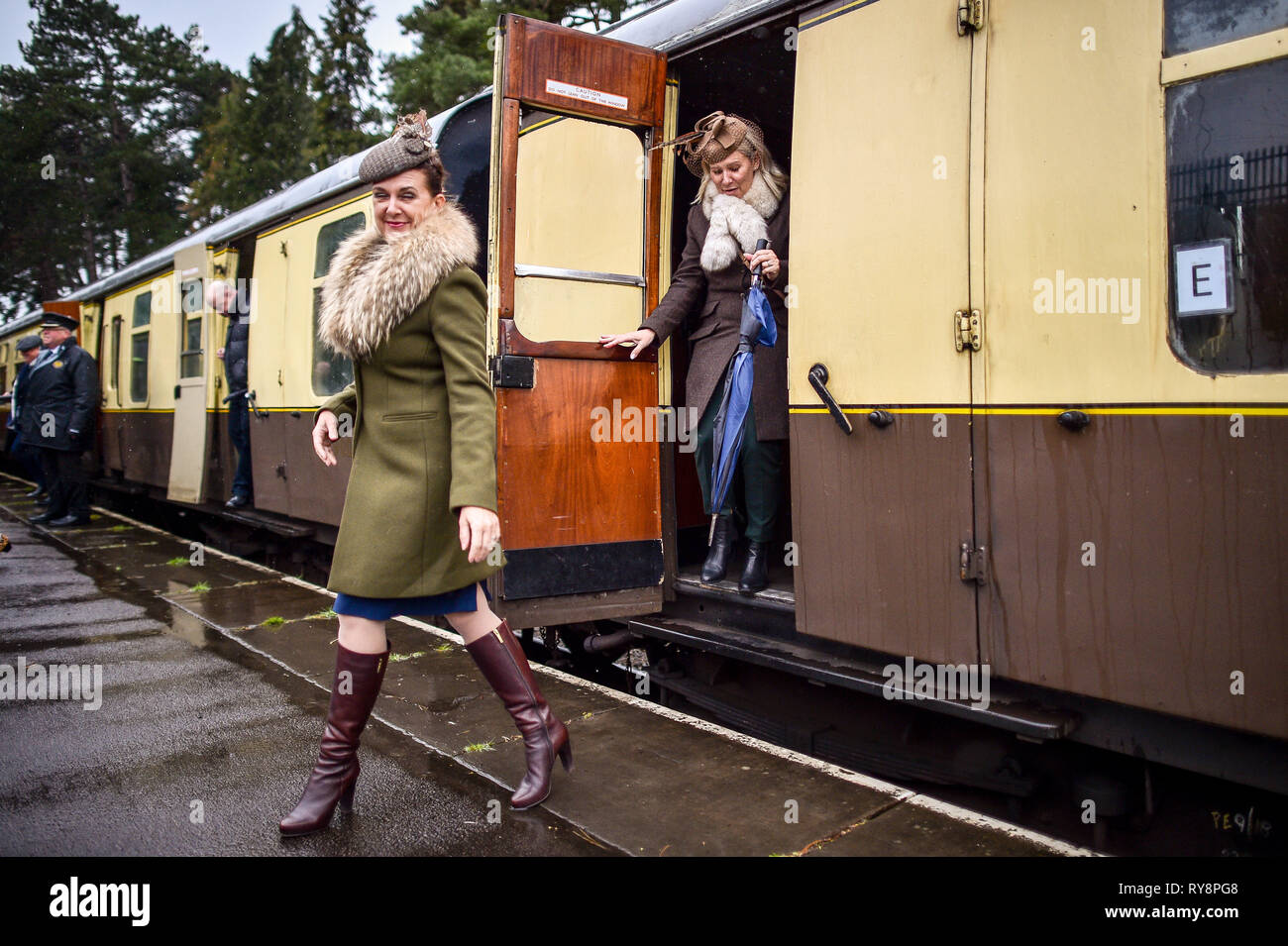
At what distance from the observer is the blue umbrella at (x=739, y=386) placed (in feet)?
13.7

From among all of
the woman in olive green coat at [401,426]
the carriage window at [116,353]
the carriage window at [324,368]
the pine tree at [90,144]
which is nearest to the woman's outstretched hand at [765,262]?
the woman in olive green coat at [401,426]

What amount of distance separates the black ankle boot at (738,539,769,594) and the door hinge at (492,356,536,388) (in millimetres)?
1248

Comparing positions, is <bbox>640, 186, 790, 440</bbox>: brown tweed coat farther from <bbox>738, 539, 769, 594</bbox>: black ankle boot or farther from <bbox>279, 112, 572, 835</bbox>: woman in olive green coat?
<bbox>279, 112, 572, 835</bbox>: woman in olive green coat

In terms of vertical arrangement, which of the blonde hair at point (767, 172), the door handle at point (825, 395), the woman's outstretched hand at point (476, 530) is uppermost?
the blonde hair at point (767, 172)

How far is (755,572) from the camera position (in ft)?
13.7

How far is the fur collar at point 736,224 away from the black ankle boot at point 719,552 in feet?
3.97

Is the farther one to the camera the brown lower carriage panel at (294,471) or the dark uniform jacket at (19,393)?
the dark uniform jacket at (19,393)

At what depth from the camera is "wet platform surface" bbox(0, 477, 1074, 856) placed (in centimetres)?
280

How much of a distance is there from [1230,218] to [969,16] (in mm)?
1098


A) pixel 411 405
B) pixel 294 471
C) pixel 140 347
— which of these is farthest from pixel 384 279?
pixel 140 347

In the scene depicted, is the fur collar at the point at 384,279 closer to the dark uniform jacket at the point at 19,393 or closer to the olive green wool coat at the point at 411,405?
the olive green wool coat at the point at 411,405

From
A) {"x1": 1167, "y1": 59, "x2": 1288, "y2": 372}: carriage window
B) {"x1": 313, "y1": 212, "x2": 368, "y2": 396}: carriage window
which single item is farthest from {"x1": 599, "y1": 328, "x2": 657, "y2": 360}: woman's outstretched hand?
{"x1": 313, "y1": 212, "x2": 368, "y2": 396}: carriage window

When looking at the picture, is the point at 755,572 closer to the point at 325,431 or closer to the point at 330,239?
the point at 325,431
